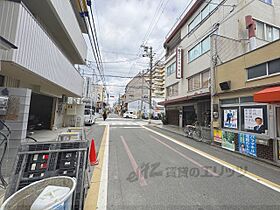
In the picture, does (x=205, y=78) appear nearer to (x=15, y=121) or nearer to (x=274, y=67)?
(x=274, y=67)

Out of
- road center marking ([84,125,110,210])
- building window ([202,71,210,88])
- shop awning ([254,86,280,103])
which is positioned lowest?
road center marking ([84,125,110,210])

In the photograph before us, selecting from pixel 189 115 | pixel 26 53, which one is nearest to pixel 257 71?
pixel 26 53

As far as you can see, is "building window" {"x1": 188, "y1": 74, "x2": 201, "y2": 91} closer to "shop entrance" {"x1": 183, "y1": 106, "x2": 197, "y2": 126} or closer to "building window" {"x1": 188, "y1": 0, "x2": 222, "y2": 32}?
"shop entrance" {"x1": 183, "y1": 106, "x2": 197, "y2": 126}

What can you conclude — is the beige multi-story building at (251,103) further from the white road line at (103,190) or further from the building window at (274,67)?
the white road line at (103,190)

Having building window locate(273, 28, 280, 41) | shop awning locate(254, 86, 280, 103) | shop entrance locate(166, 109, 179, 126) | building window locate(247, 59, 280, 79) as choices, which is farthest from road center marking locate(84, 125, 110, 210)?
shop entrance locate(166, 109, 179, 126)

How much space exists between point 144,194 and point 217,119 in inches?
311

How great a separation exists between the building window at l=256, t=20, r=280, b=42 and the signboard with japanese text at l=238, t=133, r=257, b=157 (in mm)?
7859

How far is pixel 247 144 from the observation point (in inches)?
297

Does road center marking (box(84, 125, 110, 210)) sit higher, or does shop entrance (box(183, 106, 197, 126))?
shop entrance (box(183, 106, 197, 126))

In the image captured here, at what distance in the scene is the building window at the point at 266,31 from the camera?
11320 millimetres

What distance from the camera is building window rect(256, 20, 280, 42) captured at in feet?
37.1

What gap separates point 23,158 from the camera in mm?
2711

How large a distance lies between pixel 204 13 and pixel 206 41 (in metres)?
3.03

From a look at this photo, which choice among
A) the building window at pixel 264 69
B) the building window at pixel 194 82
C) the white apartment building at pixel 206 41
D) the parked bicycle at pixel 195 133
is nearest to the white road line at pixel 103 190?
the building window at pixel 264 69
